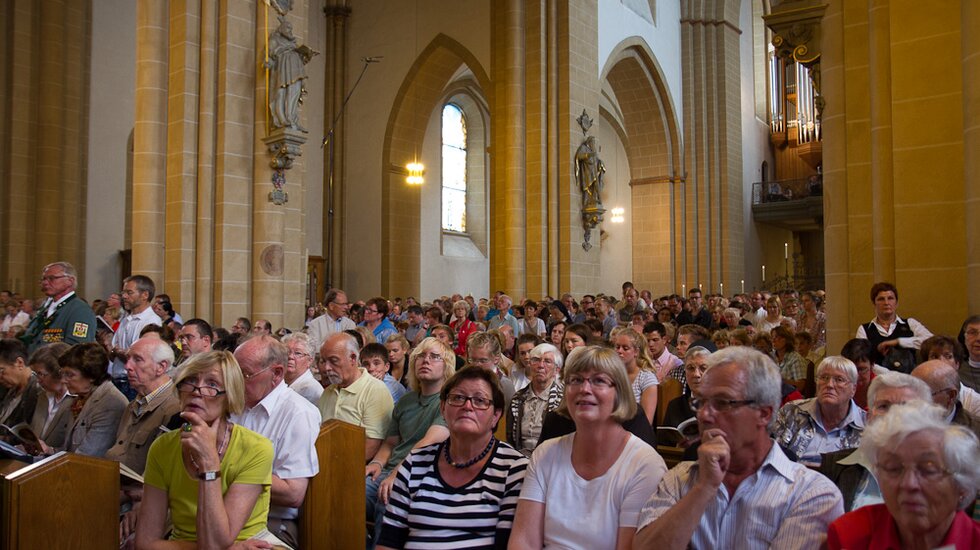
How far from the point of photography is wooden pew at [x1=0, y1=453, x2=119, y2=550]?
9.51ft

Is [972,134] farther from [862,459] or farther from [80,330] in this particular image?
[80,330]

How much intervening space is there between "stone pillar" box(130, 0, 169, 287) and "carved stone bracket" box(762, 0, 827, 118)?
777 cm

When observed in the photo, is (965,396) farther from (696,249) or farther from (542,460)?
(696,249)

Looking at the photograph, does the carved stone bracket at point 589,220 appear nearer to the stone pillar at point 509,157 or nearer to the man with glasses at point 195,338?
the stone pillar at point 509,157

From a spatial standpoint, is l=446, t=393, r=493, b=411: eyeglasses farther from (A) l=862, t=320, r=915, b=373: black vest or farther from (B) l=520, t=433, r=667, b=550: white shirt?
(A) l=862, t=320, r=915, b=373: black vest

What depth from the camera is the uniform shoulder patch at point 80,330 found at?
242 inches

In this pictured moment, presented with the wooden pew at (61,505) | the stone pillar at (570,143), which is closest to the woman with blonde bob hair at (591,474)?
the wooden pew at (61,505)

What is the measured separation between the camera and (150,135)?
11.0m

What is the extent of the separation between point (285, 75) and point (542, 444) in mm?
8946

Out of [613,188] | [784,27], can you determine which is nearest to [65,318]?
[784,27]

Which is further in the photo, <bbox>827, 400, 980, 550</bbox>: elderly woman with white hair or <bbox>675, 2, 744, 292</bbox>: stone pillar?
<bbox>675, 2, 744, 292</bbox>: stone pillar

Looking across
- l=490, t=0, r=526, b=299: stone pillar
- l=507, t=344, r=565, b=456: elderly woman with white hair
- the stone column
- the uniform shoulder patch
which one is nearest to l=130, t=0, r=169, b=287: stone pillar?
the stone column

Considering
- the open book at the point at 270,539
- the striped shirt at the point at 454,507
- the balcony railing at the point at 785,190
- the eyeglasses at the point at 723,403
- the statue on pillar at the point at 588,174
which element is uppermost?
the balcony railing at the point at 785,190

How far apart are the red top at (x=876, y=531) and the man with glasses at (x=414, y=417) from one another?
2.59 metres
